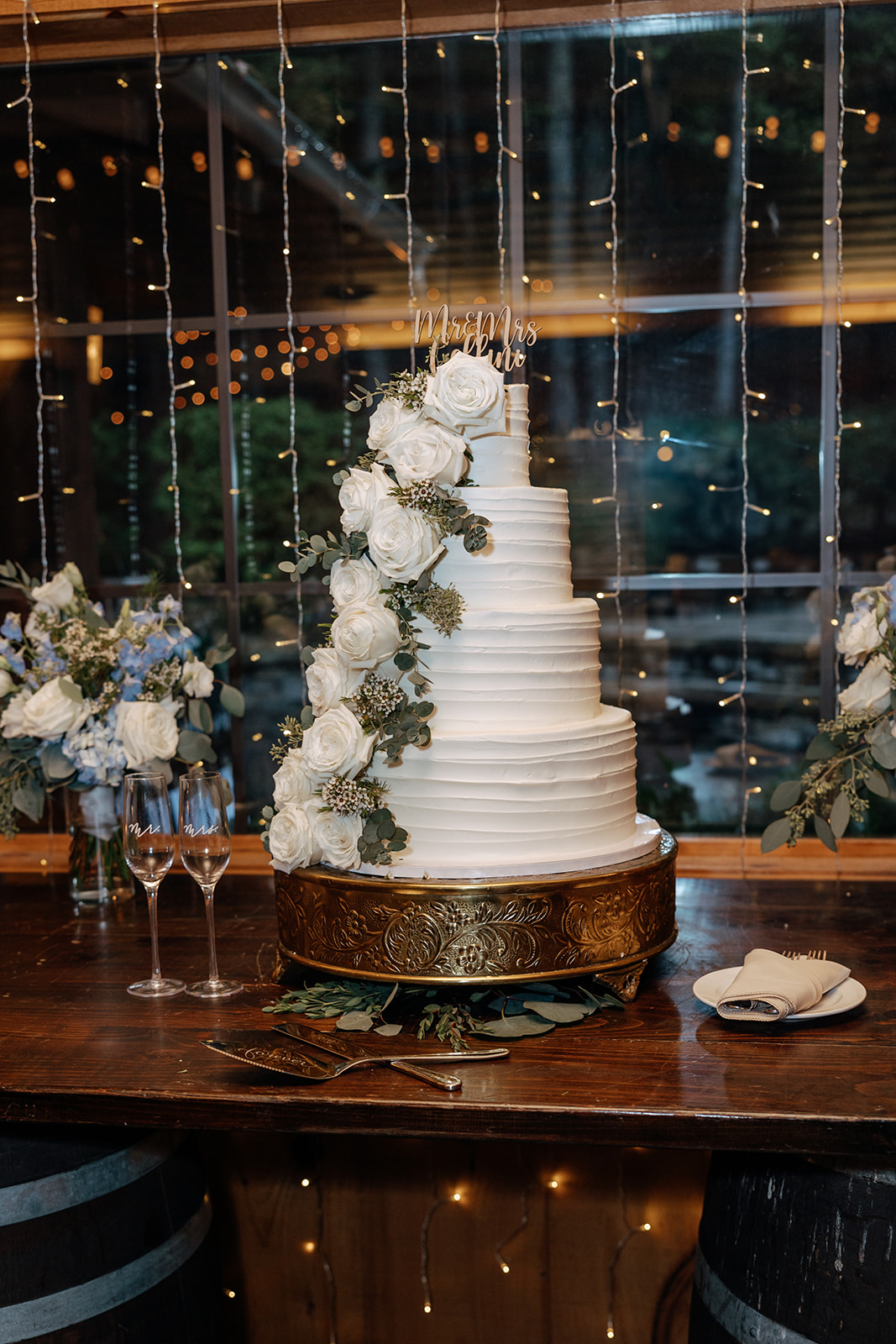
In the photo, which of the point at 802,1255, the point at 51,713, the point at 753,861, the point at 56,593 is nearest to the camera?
the point at 802,1255

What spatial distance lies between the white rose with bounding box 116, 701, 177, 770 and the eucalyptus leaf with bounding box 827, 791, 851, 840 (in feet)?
4.08

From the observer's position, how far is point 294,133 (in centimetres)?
308

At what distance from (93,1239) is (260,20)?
8.98 ft

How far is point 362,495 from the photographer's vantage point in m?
1.67

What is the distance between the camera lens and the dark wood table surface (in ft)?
4.40

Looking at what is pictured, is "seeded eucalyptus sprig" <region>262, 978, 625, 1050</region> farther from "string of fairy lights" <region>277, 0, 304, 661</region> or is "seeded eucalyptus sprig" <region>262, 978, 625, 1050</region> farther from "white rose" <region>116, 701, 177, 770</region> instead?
"string of fairy lights" <region>277, 0, 304, 661</region>

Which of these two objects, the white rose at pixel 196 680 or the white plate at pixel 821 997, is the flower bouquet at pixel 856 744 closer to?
the white plate at pixel 821 997

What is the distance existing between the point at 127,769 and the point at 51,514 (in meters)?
1.18

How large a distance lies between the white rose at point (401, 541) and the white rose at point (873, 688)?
85 centimetres

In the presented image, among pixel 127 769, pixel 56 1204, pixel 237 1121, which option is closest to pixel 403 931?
pixel 237 1121

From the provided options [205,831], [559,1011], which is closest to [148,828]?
[205,831]

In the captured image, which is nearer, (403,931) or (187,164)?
(403,931)

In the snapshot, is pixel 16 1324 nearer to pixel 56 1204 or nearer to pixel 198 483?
pixel 56 1204

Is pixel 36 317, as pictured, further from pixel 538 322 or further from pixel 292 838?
pixel 292 838
